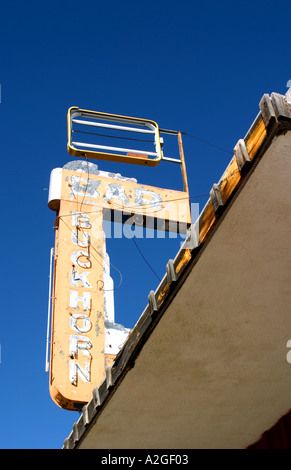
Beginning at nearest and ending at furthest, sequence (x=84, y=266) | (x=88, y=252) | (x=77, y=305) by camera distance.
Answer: (x=77, y=305)
(x=84, y=266)
(x=88, y=252)

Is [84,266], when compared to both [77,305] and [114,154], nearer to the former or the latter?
[77,305]

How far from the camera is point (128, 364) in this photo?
427cm

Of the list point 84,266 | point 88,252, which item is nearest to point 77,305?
point 84,266

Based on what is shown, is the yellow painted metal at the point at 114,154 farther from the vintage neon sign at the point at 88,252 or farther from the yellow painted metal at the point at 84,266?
the yellow painted metal at the point at 84,266

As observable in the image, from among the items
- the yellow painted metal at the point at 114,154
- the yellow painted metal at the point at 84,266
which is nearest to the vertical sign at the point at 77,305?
the yellow painted metal at the point at 84,266

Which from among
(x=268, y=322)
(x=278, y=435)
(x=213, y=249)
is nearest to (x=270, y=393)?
(x=278, y=435)

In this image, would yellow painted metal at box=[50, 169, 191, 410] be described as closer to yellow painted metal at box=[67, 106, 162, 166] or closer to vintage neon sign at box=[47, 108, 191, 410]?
vintage neon sign at box=[47, 108, 191, 410]

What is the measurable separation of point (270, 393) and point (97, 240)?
478cm

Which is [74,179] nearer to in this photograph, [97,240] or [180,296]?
[97,240]

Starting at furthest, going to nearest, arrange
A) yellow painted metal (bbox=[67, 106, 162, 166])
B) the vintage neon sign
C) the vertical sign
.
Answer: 1. yellow painted metal (bbox=[67, 106, 162, 166])
2. the vintage neon sign
3. the vertical sign

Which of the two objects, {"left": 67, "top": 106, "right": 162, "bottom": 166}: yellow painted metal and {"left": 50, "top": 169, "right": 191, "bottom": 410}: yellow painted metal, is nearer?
{"left": 50, "top": 169, "right": 191, "bottom": 410}: yellow painted metal

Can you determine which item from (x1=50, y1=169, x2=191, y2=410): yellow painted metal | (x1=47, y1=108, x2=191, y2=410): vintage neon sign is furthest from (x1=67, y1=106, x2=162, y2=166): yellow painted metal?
(x1=50, y1=169, x2=191, y2=410): yellow painted metal

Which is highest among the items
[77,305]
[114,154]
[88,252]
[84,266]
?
[114,154]

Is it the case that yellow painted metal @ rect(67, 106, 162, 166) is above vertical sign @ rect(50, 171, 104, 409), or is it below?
above
